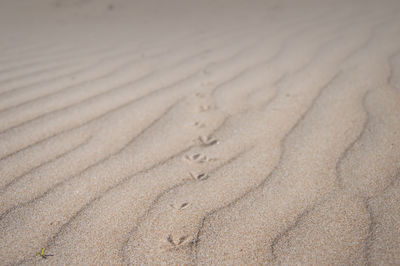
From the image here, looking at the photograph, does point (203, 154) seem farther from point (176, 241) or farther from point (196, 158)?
point (176, 241)

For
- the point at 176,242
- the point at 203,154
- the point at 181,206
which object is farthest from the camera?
the point at 203,154

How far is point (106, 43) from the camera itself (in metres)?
2.60

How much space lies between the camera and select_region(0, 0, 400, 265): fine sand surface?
83 centimetres

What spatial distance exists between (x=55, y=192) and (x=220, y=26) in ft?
8.44

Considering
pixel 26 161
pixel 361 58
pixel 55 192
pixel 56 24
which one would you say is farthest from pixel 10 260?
pixel 56 24

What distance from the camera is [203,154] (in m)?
1.17

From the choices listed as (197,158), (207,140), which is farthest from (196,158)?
(207,140)

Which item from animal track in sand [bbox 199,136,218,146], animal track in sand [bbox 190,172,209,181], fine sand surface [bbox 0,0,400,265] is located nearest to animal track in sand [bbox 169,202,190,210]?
fine sand surface [bbox 0,0,400,265]

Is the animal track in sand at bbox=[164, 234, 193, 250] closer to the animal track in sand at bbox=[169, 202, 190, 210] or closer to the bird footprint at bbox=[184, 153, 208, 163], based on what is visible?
the animal track in sand at bbox=[169, 202, 190, 210]

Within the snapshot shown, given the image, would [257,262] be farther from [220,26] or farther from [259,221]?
[220,26]

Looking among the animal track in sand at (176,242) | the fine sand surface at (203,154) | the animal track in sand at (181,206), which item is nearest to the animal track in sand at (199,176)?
the fine sand surface at (203,154)

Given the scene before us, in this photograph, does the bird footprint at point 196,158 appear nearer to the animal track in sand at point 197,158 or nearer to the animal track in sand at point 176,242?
the animal track in sand at point 197,158

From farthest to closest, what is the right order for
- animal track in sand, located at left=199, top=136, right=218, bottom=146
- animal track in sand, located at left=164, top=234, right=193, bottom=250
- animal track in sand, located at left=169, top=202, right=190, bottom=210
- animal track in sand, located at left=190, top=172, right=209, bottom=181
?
animal track in sand, located at left=199, top=136, right=218, bottom=146
animal track in sand, located at left=190, top=172, right=209, bottom=181
animal track in sand, located at left=169, top=202, right=190, bottom=210
animal track in sand, located at left=164, top=234, right=193, bottom=250

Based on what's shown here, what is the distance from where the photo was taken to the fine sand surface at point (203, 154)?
83 cm
